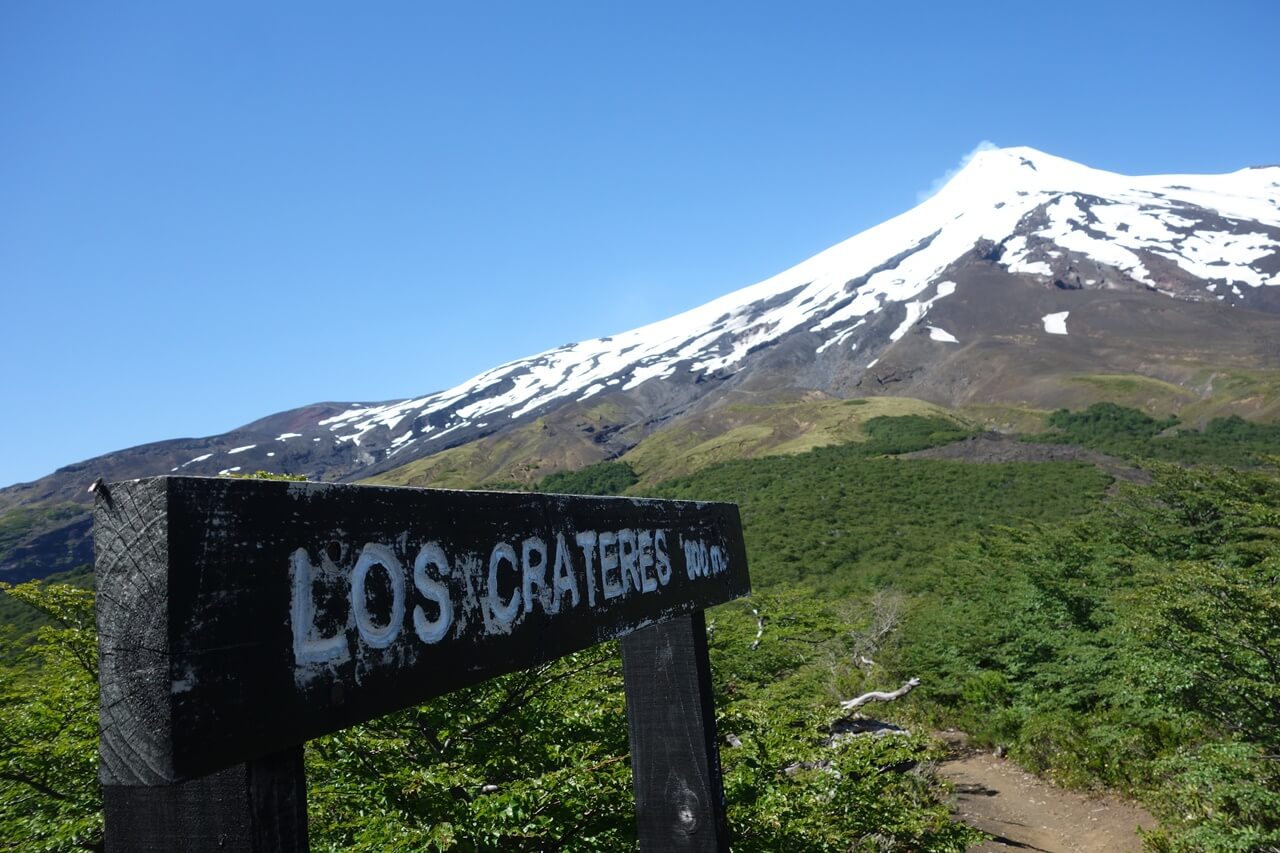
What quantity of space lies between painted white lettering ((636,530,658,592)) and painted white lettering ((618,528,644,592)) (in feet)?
0.05

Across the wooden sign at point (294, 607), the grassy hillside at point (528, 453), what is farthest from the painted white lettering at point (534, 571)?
the grassy hillside at point (528, 453)

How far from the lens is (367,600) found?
3.38 ft

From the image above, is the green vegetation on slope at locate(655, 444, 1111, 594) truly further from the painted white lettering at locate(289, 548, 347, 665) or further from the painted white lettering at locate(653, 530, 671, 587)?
the painted white lettering at locate(289, 548, 347, 665)

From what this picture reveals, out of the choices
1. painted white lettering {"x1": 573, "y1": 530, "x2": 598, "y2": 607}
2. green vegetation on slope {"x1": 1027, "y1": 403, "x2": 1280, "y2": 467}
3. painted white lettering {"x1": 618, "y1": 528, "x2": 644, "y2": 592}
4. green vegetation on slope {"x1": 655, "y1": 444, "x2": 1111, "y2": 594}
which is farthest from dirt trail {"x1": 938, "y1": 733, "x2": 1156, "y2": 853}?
green vegetation on slope {"x1": 1027, "y1": 403, "x2": 1280, "y2": 467}

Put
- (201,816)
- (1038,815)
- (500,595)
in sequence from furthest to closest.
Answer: (1038,815)
(500,595)
(201,816)

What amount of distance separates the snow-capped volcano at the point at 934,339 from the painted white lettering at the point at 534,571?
208ft

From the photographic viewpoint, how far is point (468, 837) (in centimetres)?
356

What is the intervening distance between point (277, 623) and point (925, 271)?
12175 centimetres

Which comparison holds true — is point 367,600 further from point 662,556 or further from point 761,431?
point 761,431

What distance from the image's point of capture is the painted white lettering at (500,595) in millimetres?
1259

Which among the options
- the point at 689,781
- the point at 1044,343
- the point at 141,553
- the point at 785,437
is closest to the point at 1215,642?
the point at 689,781

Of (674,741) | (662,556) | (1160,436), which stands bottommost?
(1160,436)

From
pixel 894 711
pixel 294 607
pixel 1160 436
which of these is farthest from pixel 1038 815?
pixel 1160 436

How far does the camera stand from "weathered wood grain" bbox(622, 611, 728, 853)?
198 centimetres
